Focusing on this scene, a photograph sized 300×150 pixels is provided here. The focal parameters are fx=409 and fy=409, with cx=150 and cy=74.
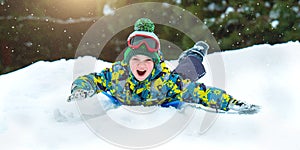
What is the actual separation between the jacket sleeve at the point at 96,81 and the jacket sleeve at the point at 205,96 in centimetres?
43

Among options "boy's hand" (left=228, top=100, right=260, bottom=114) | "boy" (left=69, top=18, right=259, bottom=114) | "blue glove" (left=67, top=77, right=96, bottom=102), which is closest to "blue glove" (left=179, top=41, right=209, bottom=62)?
"boy" (left=69, top=18, right=259, bottom=114)

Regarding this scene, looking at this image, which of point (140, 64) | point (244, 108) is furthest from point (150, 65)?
point (244, 108)

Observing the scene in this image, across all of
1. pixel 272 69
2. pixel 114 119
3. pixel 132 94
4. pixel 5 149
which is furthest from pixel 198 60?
pixel 5 149

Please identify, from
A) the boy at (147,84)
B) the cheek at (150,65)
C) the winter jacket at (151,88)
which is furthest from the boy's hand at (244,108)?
the cheek at (150,65)

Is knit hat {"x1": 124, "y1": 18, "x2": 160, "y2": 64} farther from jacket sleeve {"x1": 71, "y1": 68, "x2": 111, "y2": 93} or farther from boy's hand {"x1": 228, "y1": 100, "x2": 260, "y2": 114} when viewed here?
boy's hand {"x1": 228, "y1": 100, "x2": 260, "y2": 114}

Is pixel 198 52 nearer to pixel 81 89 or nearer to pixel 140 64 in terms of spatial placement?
pixel 140 64

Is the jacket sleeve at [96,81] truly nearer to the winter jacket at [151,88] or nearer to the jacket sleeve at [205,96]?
the winter jacket at [151,88]

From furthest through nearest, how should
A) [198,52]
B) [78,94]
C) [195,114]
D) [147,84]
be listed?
[198,52]
[147,84]
[195,114]
[78,94]

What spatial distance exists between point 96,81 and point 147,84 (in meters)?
0.29

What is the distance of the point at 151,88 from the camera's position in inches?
89.1

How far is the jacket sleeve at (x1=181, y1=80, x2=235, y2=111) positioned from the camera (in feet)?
7.12

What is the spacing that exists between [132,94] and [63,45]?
5.93 meters

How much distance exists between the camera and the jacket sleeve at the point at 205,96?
217 cm

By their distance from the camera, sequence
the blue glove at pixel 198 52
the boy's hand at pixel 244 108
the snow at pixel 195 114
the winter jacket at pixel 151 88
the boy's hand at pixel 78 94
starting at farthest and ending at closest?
the blue glove at pixel 198 52 → the winter jacket at pixel 151 88 → the boy's hand at pixel 244 108 → the boy's hand at pixel 78 94 → the snow at pixel 195 114
